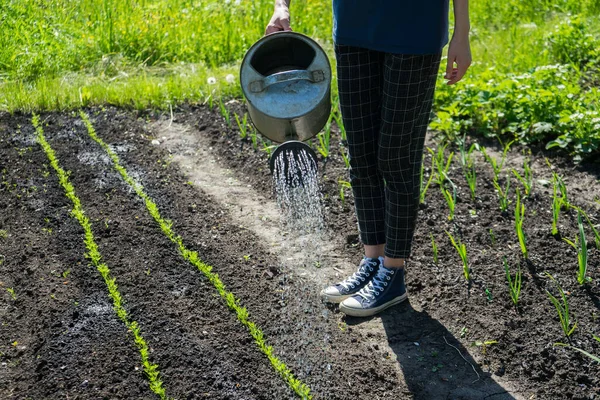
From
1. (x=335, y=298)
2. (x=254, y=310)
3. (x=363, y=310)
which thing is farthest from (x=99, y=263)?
(x=363, y=310)

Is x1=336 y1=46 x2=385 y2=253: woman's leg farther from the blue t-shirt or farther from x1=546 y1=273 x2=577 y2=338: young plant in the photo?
x1=546 y1=273 x2=577 y2=338: young plant

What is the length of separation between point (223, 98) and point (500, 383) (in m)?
2.86

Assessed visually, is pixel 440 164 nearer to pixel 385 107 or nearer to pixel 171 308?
pixel 385 107

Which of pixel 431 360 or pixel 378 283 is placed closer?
pixel 431 360

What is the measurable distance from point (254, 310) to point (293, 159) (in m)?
0.64

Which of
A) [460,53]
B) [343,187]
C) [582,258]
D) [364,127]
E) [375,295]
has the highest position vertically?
[460,53]

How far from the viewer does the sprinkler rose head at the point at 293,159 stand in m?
2.64

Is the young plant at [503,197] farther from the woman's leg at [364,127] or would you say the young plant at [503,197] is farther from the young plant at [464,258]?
the woman's leg at [364,127]

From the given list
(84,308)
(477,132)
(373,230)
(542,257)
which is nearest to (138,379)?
(84,308)

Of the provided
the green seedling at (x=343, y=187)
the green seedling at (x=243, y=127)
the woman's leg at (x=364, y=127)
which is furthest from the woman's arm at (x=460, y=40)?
the green seedling at (x=243, y=127)

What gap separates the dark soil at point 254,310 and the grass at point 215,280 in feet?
0.10

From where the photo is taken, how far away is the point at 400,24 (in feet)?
7.85

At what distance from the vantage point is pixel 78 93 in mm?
4871

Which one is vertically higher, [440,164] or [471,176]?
[440,164]
